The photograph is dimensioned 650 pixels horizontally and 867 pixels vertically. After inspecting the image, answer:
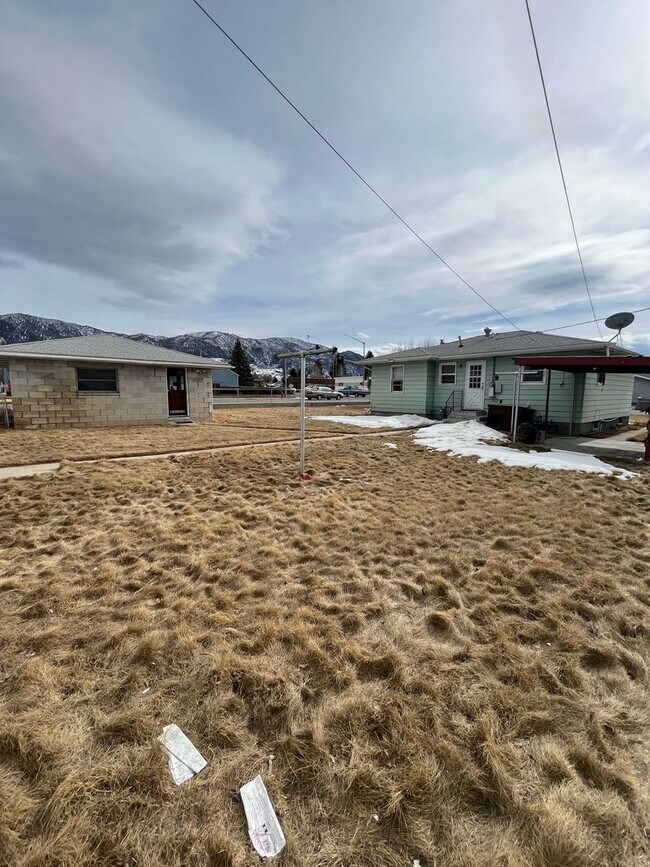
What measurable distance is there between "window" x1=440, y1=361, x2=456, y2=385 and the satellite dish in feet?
17.6

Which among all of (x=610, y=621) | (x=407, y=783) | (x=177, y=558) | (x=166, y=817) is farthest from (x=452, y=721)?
(x=177, y=558)

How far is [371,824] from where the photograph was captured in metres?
1.45

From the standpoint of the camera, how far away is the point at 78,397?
12961mm

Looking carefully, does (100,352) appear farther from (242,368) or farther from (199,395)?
(242,368)

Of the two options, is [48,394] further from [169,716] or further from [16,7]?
[169,716]

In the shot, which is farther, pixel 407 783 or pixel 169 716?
pixel 169 716

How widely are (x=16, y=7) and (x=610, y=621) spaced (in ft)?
33.6

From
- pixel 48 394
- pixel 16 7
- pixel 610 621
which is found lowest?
pixel 610 621

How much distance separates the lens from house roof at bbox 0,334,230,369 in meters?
12.2

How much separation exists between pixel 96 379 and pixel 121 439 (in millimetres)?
4551

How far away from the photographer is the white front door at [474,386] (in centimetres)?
1489

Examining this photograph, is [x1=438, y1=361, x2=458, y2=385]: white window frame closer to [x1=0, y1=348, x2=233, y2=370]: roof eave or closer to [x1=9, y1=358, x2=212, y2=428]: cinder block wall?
[x1=0, y1=348, x2=233, y2=370]: roof eave

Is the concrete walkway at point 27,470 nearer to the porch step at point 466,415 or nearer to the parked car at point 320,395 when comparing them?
the porch step at point 466,415

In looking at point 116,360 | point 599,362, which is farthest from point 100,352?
point 599,362
